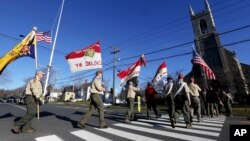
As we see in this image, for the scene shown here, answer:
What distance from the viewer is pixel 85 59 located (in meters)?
11.1

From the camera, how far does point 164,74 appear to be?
51.0 ft

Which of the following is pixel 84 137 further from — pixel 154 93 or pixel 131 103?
pixel 154 93

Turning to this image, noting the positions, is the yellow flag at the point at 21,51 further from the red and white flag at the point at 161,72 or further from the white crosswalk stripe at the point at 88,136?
the red and white flag at the point at 161,72

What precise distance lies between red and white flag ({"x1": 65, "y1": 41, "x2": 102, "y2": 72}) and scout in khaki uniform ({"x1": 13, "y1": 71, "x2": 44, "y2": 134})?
3.08 metres

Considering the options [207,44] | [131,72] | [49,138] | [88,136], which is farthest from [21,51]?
[207,44]

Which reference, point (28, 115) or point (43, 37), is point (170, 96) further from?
point (43, 37)

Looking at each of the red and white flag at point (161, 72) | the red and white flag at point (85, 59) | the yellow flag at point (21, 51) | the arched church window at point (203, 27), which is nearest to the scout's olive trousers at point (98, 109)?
the red and white flag at point (85, 59)

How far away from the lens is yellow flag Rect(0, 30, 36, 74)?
404 inches

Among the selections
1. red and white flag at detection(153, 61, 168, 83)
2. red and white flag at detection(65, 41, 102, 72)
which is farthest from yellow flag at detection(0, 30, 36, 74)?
red and white flag at detection(153, 61, 168, 83)

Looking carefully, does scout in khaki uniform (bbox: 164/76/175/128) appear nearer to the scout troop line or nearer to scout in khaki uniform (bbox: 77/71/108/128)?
the scout troop line

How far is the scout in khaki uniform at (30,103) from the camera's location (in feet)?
24.5

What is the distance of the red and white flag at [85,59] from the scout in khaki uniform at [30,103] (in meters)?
3.08

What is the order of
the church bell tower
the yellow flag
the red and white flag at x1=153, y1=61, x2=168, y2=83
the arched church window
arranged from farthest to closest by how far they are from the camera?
the arched church window
the church bell tower
the red and white flag at x1=153, y1=61, x2=168, y2=83
the yellow flag

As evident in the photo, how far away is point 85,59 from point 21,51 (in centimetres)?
279
